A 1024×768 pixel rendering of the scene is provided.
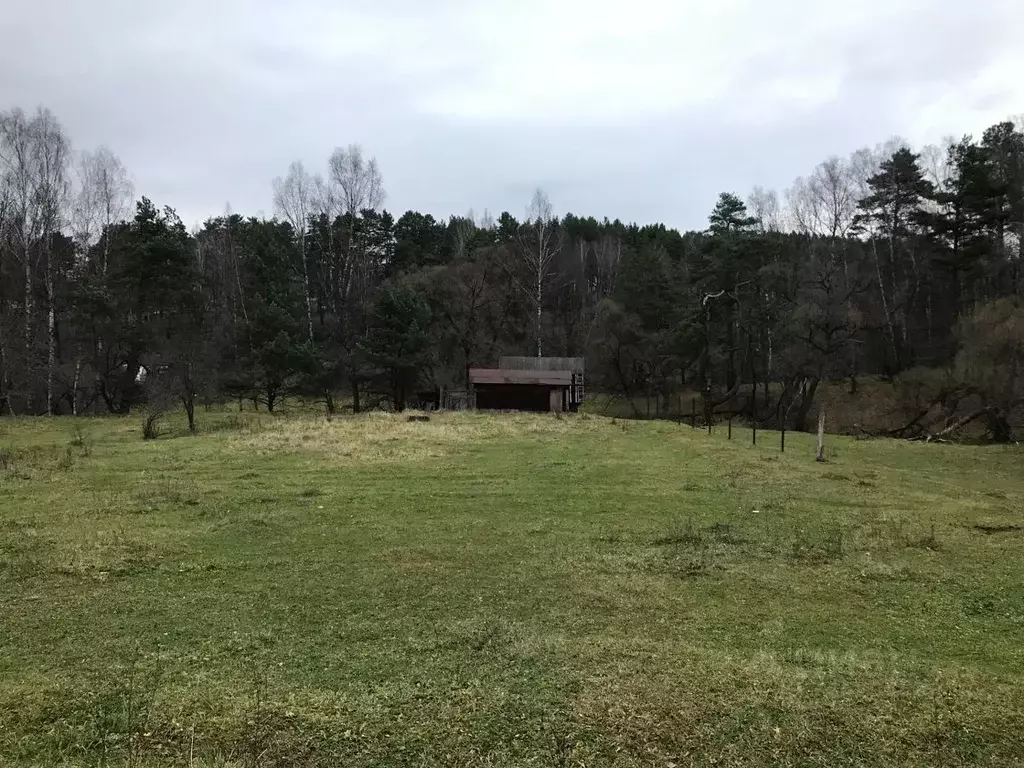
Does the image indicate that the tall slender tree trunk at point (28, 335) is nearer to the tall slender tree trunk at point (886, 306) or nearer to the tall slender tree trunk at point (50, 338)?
the tall slender tree trunk at point (50, 338)

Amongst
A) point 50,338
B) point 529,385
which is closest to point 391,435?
point 529,385

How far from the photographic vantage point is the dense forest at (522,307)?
101 ft

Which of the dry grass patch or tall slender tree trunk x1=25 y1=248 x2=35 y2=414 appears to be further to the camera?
tall slender tree trunk x1=25 y1=248 x2=35 y2=414

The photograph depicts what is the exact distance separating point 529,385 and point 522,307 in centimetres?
1445

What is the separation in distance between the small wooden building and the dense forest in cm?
423

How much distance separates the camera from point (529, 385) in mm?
33938

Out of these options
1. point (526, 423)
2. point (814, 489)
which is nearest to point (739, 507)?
point (814, 489)

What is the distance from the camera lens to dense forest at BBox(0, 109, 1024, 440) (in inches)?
1215

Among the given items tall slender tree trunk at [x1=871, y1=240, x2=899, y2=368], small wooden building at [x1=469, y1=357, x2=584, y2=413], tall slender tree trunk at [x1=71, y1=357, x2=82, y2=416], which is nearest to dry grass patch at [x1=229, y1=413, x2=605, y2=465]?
small wooden building at [x1=469, y1=357, x2=584, y2=413]

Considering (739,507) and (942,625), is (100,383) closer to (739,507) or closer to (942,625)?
(739,507)

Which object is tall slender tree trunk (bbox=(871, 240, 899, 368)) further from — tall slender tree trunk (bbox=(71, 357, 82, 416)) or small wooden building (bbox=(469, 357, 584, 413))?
tall slender tree trunk (bbox=(71, 357, 82, 416))

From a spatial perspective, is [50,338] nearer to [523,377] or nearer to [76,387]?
[76,387]

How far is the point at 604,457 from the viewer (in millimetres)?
16594

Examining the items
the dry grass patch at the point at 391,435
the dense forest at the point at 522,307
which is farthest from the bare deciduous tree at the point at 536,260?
the dry grass patch at the point at 391,435
